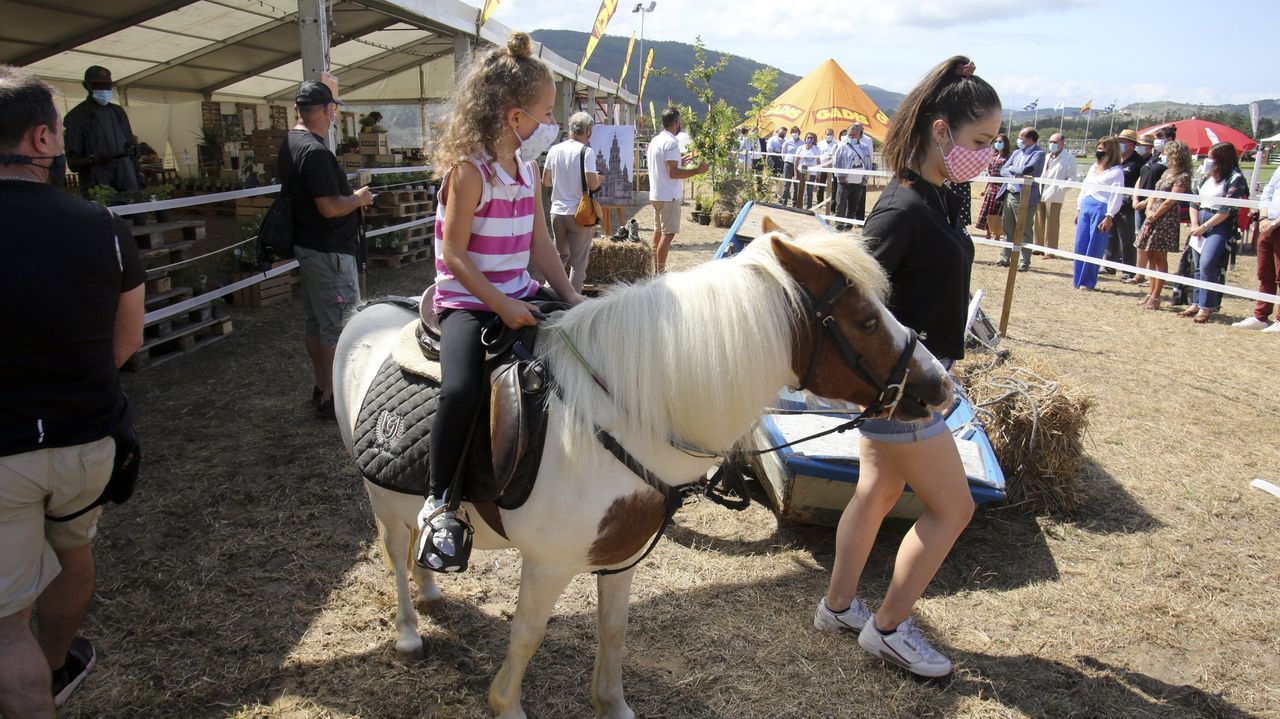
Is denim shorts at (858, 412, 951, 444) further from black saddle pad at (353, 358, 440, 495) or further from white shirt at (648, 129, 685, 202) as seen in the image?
white shirt at (648, 129, 685, 202)

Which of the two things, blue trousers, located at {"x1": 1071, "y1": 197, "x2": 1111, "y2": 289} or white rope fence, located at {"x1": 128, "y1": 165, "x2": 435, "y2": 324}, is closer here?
white rope fence, located at {"x1": 128, "y1": 165, "x2": 435, "y2": 324}

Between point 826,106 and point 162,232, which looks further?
point 826,106

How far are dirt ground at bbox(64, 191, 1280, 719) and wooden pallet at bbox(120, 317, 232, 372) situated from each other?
3.21 ft

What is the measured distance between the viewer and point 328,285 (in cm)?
488

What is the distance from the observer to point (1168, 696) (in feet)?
9.23

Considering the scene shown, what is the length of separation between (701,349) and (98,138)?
25.8ft

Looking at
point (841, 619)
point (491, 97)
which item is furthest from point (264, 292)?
point (841, 619)

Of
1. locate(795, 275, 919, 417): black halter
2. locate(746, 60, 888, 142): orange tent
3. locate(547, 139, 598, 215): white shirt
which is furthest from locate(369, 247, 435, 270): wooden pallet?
locate(746, 60, 888, 142): orange tent

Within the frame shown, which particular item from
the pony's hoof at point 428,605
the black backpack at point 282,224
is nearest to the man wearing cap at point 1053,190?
the black backpack at point 282,224

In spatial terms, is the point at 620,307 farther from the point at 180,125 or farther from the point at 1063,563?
the point at 180,125

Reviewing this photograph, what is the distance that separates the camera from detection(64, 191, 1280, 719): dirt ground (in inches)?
107

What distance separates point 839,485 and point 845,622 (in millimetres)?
735

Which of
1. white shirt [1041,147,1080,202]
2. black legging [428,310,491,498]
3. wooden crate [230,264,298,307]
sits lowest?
wooden crate [230,264,298,307]

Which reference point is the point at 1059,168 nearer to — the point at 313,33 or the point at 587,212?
the point at 587,212
